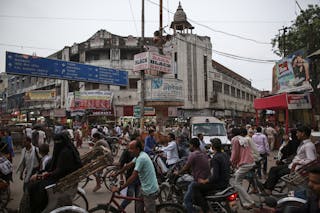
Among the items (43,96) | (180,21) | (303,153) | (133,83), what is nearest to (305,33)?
(303,153)

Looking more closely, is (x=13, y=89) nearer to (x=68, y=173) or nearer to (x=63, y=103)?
(x=63, y=103)

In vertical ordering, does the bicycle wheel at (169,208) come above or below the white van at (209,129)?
below

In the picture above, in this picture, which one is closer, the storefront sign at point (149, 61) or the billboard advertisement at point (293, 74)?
the storefront sign at point (149, 61)

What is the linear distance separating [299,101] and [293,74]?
8.28 feet

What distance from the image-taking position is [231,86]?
44.5 meters

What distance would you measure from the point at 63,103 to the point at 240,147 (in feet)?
114

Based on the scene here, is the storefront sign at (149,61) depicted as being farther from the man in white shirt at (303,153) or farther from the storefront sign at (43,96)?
the storefront sign at (43,96)

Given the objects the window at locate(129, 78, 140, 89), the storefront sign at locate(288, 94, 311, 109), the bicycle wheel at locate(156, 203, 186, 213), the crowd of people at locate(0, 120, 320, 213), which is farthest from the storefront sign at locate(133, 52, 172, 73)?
the window at locate(129, 78, 140, 89)

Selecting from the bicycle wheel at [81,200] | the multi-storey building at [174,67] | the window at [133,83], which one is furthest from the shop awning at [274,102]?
the window at [133,83]

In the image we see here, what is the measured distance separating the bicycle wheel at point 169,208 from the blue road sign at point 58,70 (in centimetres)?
1236

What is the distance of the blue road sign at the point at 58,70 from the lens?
13871mm

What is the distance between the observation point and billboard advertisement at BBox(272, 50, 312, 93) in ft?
53.1

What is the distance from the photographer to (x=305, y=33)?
17219 mm

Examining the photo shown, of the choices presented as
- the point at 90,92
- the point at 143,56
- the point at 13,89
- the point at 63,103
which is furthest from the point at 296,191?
the point at 13,89
